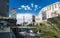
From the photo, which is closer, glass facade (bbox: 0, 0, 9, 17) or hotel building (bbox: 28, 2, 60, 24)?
hotel building (bbox: 28, 2, 60, 24)

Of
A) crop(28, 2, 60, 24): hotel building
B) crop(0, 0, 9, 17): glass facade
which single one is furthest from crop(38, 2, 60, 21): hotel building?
crop(0, 0, 9, 17): glass facade

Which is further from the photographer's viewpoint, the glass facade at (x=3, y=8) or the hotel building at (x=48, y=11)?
the glass facade at (x=3, y=8)

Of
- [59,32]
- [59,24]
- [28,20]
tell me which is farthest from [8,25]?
[59,32]

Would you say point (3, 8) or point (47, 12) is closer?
point (47, 12)

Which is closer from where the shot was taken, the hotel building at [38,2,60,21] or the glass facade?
the hotel building at [38,2,60,21]

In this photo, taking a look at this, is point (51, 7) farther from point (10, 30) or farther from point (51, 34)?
point (51, 34)

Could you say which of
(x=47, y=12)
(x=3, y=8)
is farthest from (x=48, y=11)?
(x=3, y=8)

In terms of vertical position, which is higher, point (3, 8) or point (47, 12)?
point (3, 8)

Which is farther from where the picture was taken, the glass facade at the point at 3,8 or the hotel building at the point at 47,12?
the glass facade at the point at 3,8

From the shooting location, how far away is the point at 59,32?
6.43 ft

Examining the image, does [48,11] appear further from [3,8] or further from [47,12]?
[3,8]

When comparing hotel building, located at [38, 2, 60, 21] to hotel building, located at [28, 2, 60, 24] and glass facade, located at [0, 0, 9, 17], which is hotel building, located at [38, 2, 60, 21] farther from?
glass facade, located at [0, 0, 9, 17]

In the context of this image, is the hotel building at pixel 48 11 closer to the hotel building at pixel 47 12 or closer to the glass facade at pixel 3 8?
the hotel building at pixel 47 12

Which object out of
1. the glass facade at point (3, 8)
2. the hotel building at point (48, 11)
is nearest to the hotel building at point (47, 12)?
the hotel building at point (48, 11)
